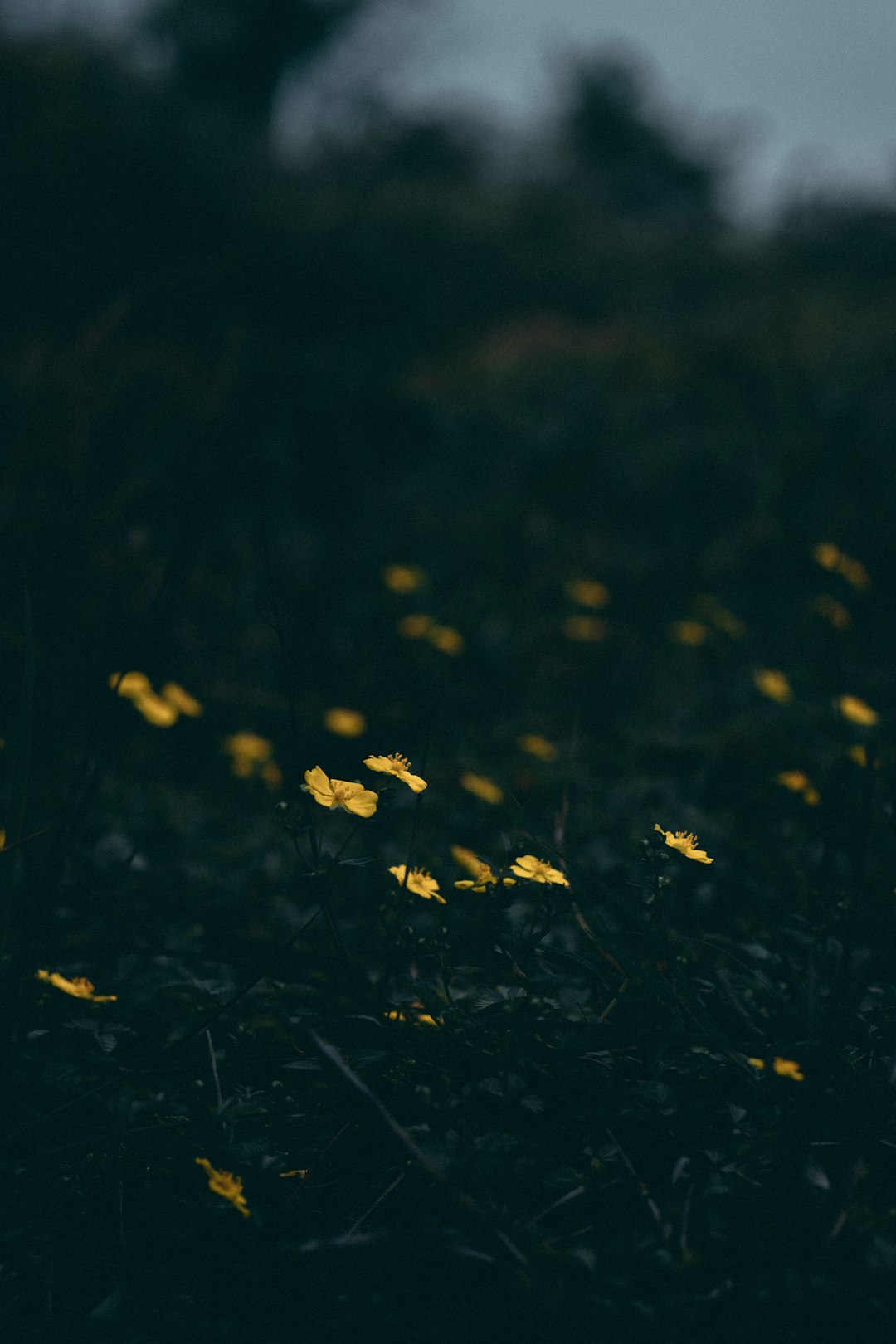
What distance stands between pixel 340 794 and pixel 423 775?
136 mm

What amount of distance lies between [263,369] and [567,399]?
5.15 ft

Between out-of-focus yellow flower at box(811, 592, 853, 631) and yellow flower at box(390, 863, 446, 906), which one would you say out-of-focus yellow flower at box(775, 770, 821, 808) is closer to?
yellow flower at box(390, 863, 446, 906)

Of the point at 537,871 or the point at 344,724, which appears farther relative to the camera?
the point at 344,724

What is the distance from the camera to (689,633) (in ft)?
10.0

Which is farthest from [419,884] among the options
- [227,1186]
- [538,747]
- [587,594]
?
[587,594]

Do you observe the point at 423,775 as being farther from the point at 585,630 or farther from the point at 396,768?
the point at 585,630

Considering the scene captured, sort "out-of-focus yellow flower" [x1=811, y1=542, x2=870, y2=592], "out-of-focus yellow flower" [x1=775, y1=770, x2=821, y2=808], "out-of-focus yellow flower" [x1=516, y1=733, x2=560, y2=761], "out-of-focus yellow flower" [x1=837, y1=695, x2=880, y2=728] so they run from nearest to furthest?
"out-of-focus yellow flower" [x1=775, y1=770, x2=821, y2=808], "out-of-focus yellow flower" [x1=837, y1=695, x2=880, y2=728], "out-of-focus yellow flower" [x1=516, y1=733, x2=560, y2=761], "out-of-focus yellow flower" [x1=811, y1=542, x2=870, y2=592]

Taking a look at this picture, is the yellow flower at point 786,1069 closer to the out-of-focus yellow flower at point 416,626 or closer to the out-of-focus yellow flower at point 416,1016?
the out-of-focus yellow flower at point 416,1016

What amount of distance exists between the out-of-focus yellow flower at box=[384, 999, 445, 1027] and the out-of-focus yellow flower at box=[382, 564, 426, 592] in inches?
81.9

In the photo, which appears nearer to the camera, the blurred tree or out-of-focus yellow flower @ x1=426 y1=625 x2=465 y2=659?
out-of-focus yellow flower @ x1=426 y1=625 x2=465 y2=659

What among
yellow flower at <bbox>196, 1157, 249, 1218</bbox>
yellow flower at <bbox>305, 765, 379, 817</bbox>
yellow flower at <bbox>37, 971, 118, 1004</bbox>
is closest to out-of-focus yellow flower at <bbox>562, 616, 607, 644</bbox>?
Answer: yellow flower at <bbox>305, 765, 379, 817</bbox>

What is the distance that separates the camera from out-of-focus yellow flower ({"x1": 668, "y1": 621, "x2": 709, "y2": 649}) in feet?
10.0

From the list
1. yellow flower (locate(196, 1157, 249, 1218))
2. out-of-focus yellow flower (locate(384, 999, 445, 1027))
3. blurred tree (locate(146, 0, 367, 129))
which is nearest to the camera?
yellow flower (locate(196, 1157, 249, 1218))

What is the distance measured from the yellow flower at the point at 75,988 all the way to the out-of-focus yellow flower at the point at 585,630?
2295mm
